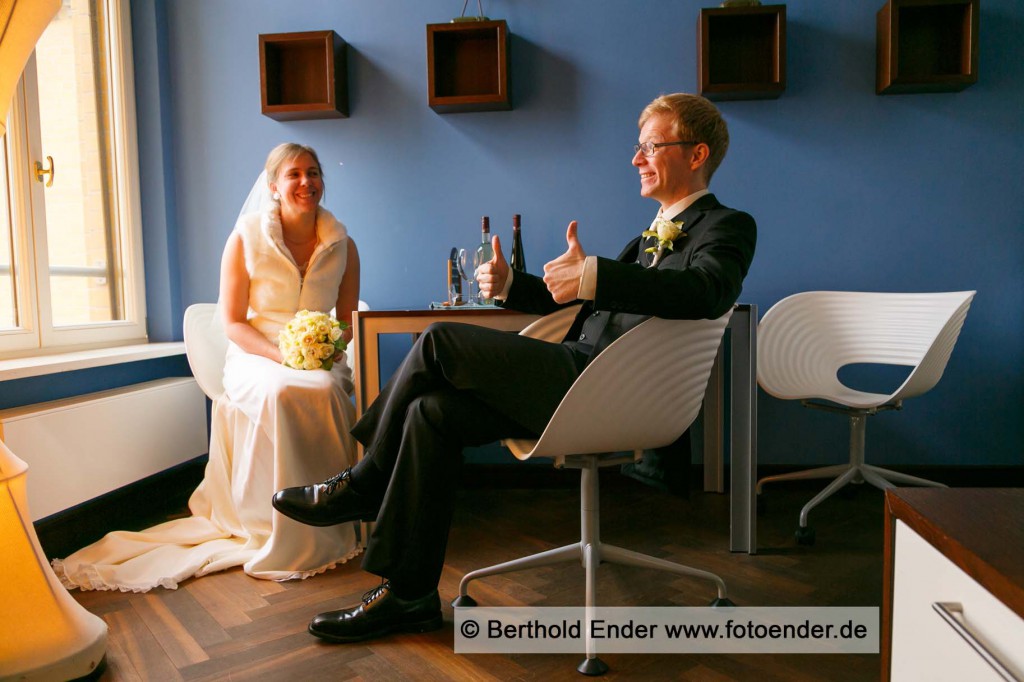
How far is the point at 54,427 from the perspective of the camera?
7.38ft

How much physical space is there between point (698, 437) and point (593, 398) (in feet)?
5.55

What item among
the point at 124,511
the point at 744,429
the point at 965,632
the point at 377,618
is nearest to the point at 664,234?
the point at 744,429

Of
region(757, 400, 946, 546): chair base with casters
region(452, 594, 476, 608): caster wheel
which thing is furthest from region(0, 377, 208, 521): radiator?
region(757, 400, 946, 546): chair base with casters

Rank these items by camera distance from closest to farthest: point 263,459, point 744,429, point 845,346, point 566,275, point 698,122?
point 566,275, point 698,122, point 744,429, point 263,459, point 845,346

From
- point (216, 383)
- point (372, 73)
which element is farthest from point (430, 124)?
point (216, 383)

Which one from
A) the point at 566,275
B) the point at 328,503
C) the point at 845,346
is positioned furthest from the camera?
the point at 845,346

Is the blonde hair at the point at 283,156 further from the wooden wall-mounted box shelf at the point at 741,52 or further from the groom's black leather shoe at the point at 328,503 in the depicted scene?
the wooden wall-mounted box shelf at the point at 741,52

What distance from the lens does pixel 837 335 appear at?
2.85m

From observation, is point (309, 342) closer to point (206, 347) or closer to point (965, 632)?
point (206, 347)

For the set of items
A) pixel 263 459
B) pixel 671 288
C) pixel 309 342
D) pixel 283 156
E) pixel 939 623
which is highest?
pixel 283 156

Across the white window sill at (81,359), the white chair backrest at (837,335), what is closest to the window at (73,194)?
the white window sill at (81,359)

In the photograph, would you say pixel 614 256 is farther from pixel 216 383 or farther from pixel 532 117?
pixel 216 383

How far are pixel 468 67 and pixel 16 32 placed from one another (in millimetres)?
1948

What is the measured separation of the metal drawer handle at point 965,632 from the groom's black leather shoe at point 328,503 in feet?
4.45
